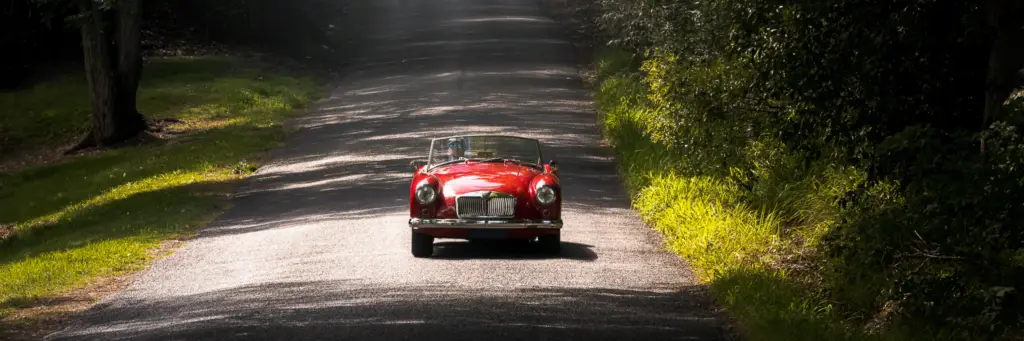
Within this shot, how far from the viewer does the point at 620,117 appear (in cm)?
2991

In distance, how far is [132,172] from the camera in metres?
28.2

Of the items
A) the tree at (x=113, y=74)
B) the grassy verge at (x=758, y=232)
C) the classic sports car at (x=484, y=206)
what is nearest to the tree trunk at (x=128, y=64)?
the tree at (x=113, y=74)

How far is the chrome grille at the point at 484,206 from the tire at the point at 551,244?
2.78 ft

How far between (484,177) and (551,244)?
113 centimetres

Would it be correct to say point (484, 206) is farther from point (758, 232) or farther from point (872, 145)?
point (872, 145)

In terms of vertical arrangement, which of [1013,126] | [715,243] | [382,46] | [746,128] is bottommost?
[382,46]

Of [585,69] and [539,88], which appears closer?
[539,88]

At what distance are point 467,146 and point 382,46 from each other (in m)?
36.0

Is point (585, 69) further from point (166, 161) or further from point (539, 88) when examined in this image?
point (166, 161)

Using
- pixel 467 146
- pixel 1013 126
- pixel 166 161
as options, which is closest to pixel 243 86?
pixel 166 161

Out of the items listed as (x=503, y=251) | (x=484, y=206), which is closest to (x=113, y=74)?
(x=503, y=251)

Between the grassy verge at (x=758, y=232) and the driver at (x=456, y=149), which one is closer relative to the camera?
the grassy verge at (x=758, y=232)

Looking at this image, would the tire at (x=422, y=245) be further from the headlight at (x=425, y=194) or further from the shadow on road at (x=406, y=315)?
the shadow on road at (x=406, y=315)

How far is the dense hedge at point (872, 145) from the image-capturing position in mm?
9664
